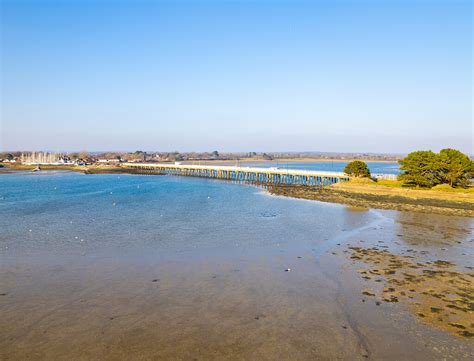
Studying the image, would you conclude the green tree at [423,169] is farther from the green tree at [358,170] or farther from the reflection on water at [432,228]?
the reflection on water at [432,228]

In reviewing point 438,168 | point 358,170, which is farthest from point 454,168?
point 358,170

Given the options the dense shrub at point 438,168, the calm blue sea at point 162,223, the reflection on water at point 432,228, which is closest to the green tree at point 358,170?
the dense shrub at point 438,168

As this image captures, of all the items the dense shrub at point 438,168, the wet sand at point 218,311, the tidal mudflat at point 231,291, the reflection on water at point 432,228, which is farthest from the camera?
the dense shrub at point 438,168

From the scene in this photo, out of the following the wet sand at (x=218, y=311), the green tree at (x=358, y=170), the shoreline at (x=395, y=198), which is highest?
the green tree at (x=358, y=170)

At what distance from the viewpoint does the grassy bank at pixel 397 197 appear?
4006 cm

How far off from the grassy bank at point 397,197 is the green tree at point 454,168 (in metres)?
3.06

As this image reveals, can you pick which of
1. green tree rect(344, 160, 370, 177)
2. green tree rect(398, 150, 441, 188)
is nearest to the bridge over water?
green tree rect(344, 160, 370, 177)

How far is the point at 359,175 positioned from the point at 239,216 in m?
32.2

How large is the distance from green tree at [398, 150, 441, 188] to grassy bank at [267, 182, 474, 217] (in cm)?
180

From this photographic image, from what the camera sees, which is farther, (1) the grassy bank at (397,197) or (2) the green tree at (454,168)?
(2) the green tree at (454,168)

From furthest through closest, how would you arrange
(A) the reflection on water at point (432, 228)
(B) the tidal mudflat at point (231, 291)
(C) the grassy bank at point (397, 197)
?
(C) the grassy bank at point (397, 197) < (A) the reflection on water at point (432, 228) < (B) the tidal mudflat at point (231, 291)

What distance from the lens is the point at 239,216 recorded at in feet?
115

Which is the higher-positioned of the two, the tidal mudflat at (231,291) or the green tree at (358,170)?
the green tree at (358,170)

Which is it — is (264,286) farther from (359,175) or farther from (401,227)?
(359,175)
